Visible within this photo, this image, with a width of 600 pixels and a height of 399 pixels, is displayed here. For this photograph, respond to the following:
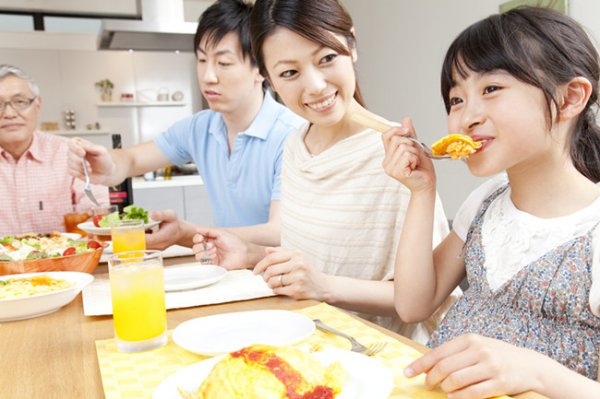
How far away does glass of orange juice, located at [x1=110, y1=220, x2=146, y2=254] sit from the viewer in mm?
1401

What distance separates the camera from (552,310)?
1.00 metres

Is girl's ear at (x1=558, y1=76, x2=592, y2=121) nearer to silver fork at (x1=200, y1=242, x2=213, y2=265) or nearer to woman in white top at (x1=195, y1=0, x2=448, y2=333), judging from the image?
woman in white top at (x1=195, y1=0, x2=448, y2=333)

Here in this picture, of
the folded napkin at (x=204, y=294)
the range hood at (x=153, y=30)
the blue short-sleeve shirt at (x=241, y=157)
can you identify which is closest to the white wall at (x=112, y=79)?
the range hood at (x=153, y=30)

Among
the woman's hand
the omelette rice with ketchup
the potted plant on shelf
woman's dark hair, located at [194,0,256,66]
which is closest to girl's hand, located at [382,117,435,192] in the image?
the omelette rice with ketchup

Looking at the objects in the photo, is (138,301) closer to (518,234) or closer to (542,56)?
(518,234)

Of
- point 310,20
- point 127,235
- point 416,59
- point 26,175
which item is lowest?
point 127,235

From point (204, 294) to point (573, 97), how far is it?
0.83 metres

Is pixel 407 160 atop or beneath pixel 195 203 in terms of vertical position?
atop

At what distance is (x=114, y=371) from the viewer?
80 centimetres

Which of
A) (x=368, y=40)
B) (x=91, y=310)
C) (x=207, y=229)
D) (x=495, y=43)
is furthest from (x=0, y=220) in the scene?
(x=368, y=40)

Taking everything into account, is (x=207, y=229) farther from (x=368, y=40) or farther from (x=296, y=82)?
(x=368, y=40)

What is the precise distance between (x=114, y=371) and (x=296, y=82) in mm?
852

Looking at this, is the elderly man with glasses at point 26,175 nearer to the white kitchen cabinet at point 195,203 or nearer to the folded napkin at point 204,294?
the folded napkin at point 204,294

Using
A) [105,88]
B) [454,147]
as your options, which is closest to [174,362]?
[454,147]
